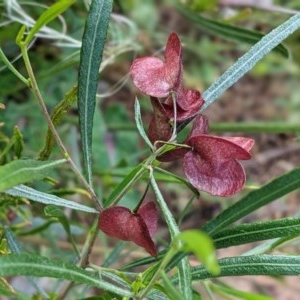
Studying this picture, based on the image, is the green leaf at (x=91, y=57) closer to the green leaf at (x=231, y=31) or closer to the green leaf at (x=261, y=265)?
the green leaf at (x=261, y=265)

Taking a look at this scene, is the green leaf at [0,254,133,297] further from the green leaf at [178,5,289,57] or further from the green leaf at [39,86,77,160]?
the green leaf at [178,5,289,57]

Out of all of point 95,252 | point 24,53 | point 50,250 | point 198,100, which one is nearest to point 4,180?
point 24,53

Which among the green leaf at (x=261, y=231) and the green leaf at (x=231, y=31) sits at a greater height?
the green leaf at (x=231, y=31)

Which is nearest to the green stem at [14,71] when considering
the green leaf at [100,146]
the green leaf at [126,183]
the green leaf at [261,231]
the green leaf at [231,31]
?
the green leaf at [126,183]

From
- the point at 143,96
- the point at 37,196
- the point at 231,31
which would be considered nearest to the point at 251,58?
the point at 37,196

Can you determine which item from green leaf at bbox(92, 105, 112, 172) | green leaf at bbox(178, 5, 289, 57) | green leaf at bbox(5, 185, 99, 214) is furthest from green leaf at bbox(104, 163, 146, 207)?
green leaf at bbox(92, 105, 112, 172)

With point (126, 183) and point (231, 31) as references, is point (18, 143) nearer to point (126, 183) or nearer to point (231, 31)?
point (126, 183)
